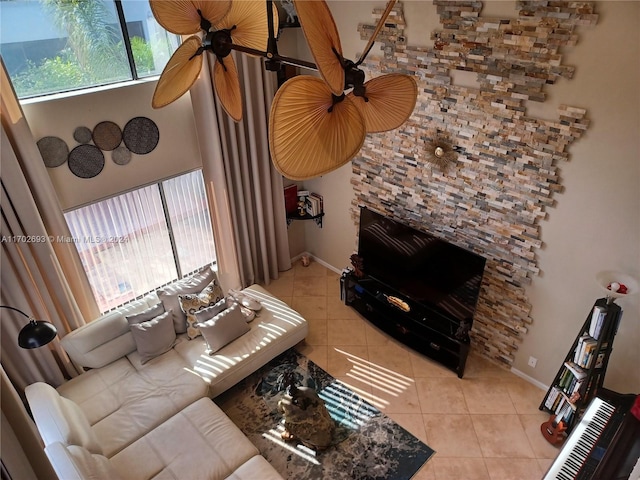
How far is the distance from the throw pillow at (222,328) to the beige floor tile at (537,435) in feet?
8.93

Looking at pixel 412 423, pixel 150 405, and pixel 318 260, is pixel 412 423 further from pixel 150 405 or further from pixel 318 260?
pixel 318 260

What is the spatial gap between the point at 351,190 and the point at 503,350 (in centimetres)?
232

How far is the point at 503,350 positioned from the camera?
14.5 feet

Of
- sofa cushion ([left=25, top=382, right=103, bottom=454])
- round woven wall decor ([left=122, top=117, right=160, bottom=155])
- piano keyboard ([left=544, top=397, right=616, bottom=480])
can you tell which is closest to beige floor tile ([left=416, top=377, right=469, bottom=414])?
piano keyboard ([left=544, top=397, right=616, bottom=480])

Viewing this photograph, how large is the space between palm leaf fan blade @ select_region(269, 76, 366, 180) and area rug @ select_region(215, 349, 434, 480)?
2.68 metres

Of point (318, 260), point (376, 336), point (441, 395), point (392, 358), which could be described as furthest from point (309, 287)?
point (441, 395)

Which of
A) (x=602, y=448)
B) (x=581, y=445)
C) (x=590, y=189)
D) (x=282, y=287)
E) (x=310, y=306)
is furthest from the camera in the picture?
(x=282, y=287)

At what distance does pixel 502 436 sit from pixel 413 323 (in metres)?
1.26

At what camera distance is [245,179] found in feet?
16.3

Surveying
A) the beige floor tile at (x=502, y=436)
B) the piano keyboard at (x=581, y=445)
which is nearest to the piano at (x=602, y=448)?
the piano keyboard at (x=581, y=445)

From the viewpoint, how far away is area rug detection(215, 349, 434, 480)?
3.61 meters

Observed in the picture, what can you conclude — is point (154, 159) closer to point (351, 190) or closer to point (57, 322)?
point (57, 322)

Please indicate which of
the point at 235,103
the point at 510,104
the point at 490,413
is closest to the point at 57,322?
the point at 235,103

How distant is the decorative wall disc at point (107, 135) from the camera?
3.77m
